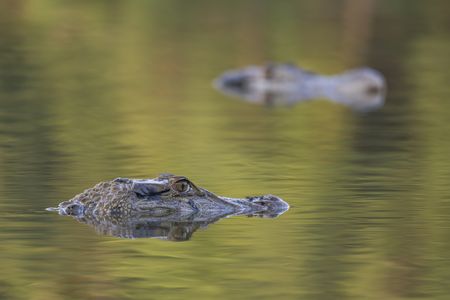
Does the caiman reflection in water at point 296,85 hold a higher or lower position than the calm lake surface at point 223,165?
higher

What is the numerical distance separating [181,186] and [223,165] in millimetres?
3065

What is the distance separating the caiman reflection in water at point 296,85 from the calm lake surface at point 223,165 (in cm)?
42

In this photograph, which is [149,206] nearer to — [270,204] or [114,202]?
[114,202]

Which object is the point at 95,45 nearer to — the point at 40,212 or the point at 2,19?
the point at 2,19

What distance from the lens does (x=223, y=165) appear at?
15.1 m

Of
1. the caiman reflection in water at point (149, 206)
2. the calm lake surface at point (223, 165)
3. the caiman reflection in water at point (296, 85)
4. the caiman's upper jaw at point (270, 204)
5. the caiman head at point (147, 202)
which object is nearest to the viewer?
the calm lake surface at point (223, 165)

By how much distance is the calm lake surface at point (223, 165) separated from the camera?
9.96 meters

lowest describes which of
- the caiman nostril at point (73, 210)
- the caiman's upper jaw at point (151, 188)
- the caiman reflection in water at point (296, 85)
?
the caiman nostril at point (73, 210)

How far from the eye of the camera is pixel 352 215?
12.1 meters

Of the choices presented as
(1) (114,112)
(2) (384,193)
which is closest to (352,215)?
(2) (384,193)

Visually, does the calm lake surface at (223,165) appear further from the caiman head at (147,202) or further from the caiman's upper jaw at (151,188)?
the caiman's upper jaw at (151,188)

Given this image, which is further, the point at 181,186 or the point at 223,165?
the point at 223,165

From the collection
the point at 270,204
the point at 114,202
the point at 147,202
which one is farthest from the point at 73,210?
the point at 270,204

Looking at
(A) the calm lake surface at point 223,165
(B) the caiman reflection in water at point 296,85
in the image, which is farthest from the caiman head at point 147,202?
(B) the caiman reflection in water at point 296,85
